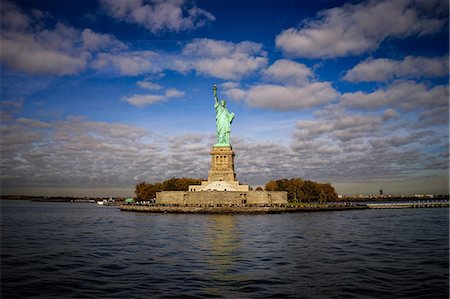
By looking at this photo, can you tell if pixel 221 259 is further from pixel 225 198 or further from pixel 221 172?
pixel 221 172

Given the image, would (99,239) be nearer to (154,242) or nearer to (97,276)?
(154,242)

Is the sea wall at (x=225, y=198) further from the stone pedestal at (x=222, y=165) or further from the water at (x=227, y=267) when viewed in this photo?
the water at (x=227, y=267)

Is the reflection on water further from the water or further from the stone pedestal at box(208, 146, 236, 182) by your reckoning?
the stone pedestal at box(208, 146, 236, 182)

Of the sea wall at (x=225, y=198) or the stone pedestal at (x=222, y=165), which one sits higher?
the stone pedestal at (x=222, y=165)

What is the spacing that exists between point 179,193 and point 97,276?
4714cm

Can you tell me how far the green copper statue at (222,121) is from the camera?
63.7 m

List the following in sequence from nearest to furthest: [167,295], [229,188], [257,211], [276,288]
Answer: [167,295] → [276,288] → [257,211] → [229,188]

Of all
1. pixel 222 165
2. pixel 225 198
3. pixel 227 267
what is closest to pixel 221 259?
pixel 227 267

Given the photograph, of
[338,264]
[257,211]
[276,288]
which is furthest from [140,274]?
[257,211]

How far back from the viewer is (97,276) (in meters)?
13.5

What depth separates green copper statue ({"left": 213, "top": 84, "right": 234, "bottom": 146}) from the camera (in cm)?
6371

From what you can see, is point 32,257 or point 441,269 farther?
point 32,257

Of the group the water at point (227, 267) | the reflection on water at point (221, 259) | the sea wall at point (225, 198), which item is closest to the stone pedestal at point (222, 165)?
the sea wall at point (225, 198)

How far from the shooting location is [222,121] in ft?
210
